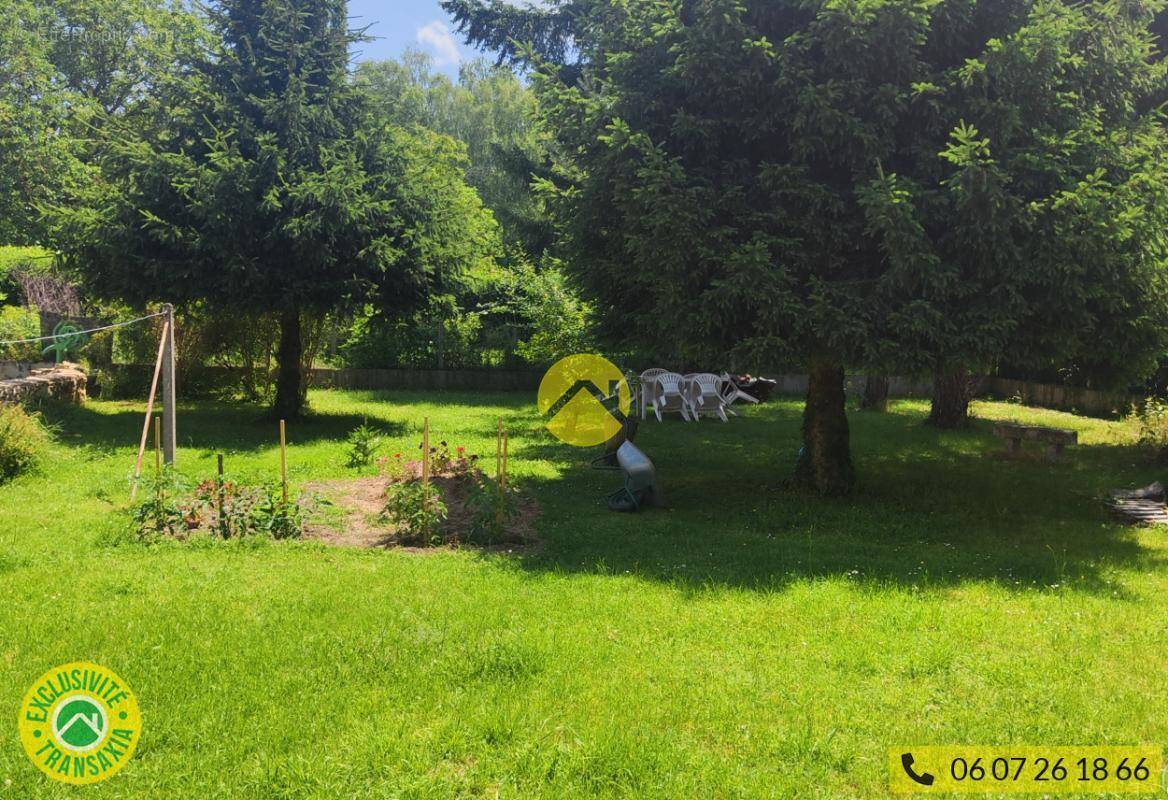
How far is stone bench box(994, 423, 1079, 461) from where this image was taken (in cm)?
1074

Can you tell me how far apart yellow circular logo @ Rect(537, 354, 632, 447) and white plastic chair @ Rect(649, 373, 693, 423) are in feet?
3.14

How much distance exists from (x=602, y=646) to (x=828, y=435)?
5.27 metres

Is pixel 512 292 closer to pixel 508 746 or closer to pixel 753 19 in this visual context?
pixel 753 19

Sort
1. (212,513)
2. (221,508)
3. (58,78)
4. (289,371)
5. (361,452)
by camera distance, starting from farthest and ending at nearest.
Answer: (58,78) → (289,371) → (361,452) → (212,513) → (221,508)

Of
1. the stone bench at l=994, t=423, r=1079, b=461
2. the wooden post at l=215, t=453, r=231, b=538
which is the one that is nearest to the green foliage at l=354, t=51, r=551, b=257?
the stone bench at l=994, t=423, r=1079, b=461

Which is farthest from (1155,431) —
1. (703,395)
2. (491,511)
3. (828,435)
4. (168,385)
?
(168,385)

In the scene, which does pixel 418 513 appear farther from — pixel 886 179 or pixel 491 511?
pixel 886 179

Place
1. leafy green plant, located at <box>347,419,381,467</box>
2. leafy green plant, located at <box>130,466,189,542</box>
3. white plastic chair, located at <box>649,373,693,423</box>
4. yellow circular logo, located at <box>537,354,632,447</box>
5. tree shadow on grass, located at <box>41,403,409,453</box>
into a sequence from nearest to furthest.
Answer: leafy green plant, located at <box>130,466,189,542</box>, leafy green plant, located at <box>347,419,381,467</box>, tree shadow on grass, located at <box>41,403,409,453</box>, yellow circular logo, located at <box>537,354,632,447</box>, white plastic chair, located at <box>649,373,693,423</box>

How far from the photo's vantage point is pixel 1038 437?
11055 millimetres

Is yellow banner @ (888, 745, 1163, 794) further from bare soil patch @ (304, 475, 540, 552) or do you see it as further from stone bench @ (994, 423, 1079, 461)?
stone bench @ (994, 423, 1079, 461)

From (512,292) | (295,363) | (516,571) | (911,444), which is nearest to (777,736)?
(516,571)

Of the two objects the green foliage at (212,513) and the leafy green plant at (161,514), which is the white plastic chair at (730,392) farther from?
the leafy green plant at (161,514)

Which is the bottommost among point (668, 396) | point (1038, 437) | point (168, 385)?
point (1038, 437)

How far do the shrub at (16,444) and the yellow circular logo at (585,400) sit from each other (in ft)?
22.8
